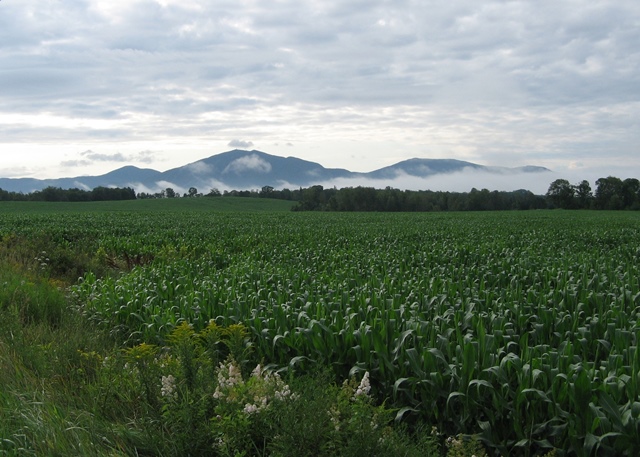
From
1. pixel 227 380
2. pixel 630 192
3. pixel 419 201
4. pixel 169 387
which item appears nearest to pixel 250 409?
pixel 227 380

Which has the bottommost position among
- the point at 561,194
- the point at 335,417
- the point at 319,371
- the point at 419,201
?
the point at 319,371

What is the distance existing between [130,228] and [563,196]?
310 feet

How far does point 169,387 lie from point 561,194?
365 feet

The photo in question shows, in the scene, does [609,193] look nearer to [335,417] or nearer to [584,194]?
[584,194]

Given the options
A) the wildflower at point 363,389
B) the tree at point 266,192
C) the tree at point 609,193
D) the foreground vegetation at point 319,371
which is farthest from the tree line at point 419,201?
the wildflower at point 363,389

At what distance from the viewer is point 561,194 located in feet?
347

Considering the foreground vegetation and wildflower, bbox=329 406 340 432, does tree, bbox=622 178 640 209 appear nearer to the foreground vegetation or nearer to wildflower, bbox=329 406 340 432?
the foreground vegetation

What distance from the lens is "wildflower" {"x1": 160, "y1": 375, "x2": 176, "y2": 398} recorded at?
4.59 m

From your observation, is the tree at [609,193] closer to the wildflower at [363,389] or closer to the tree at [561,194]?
the tree at [561,194]

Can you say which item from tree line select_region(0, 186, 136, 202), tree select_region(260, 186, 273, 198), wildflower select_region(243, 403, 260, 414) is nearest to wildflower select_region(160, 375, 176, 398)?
wildflower select_region(243, 403, 260, 414)

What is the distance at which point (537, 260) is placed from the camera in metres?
14.3

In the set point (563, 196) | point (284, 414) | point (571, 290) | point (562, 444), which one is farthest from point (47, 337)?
point (563, 196)

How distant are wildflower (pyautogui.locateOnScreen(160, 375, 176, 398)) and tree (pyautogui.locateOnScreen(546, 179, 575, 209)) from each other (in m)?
110

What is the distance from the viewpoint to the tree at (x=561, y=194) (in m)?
105
